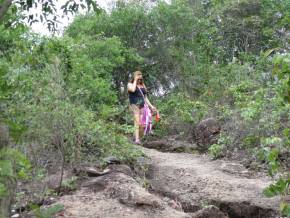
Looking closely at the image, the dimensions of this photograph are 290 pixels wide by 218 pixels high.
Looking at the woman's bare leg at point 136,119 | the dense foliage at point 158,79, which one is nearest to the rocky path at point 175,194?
the dense foliage at point 158,79

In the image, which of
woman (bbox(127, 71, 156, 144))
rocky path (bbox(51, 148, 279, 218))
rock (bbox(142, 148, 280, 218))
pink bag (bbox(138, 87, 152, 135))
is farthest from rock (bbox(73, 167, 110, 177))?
pink bag (bbox(138, 87, 152, 135))

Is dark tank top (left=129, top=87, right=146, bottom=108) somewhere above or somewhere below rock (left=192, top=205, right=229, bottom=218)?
above

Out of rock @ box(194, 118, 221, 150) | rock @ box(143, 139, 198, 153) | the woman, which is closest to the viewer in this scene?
the woman

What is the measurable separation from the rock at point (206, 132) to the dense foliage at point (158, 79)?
7.8 inches

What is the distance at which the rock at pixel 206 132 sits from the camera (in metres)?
10.0

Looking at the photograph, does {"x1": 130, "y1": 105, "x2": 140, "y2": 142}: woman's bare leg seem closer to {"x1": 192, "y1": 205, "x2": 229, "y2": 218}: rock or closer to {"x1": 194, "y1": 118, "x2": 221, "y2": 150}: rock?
{"x1": 194, "y1": 118, "x2": 221, "y2": 150}: rock

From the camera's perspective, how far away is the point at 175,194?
6.57 meters

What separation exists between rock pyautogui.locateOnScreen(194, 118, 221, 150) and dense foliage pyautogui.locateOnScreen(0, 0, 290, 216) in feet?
0.65

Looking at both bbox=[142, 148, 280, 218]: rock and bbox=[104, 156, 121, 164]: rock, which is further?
bbox=[104, 156, 121, 164]: rock

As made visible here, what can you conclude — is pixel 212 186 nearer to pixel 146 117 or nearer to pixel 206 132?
pixel 146 117

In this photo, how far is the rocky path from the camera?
5344mm

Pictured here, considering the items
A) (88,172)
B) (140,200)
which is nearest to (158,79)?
(88,172)

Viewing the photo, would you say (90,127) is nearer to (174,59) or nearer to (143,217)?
(143,217)

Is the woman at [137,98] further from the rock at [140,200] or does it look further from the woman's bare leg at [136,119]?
the rock at [140,200]
